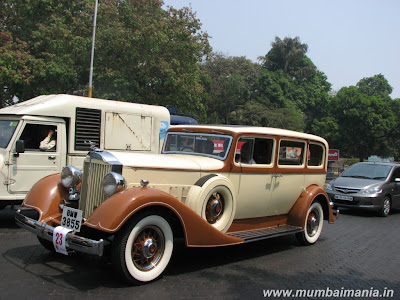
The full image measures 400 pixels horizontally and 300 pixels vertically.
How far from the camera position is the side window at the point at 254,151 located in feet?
18.5

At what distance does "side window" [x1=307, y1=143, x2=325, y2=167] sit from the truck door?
16.2ft

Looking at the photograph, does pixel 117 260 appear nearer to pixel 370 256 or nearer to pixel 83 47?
pixel 370 256

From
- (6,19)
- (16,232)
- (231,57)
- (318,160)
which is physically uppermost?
(231,57)

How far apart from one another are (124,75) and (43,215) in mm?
14713

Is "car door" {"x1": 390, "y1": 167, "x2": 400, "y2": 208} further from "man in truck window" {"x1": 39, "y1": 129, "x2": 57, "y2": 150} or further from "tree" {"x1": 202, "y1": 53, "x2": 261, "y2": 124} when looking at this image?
"tree" {"x1": 202, "y1": 53, "x2": 261, "y2": 124}

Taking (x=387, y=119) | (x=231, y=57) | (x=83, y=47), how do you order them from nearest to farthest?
(x=83, y=47) < (x=387, y=119) < (x=231, y=57)

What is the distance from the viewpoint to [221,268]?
4980 mm

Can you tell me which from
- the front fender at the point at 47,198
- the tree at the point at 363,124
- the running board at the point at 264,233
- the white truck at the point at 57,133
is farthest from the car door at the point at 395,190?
the tree at the point at 363,124

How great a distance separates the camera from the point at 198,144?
5.80 m

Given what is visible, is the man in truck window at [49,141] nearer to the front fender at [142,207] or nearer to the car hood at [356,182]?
the front fender at [142,207]

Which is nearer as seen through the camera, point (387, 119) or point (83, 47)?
point (83, 47)

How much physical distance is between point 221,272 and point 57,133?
15.5 feet

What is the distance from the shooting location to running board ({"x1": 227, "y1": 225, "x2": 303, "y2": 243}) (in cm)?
530

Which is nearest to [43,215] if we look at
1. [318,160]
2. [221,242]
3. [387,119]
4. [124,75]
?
[221,242]
